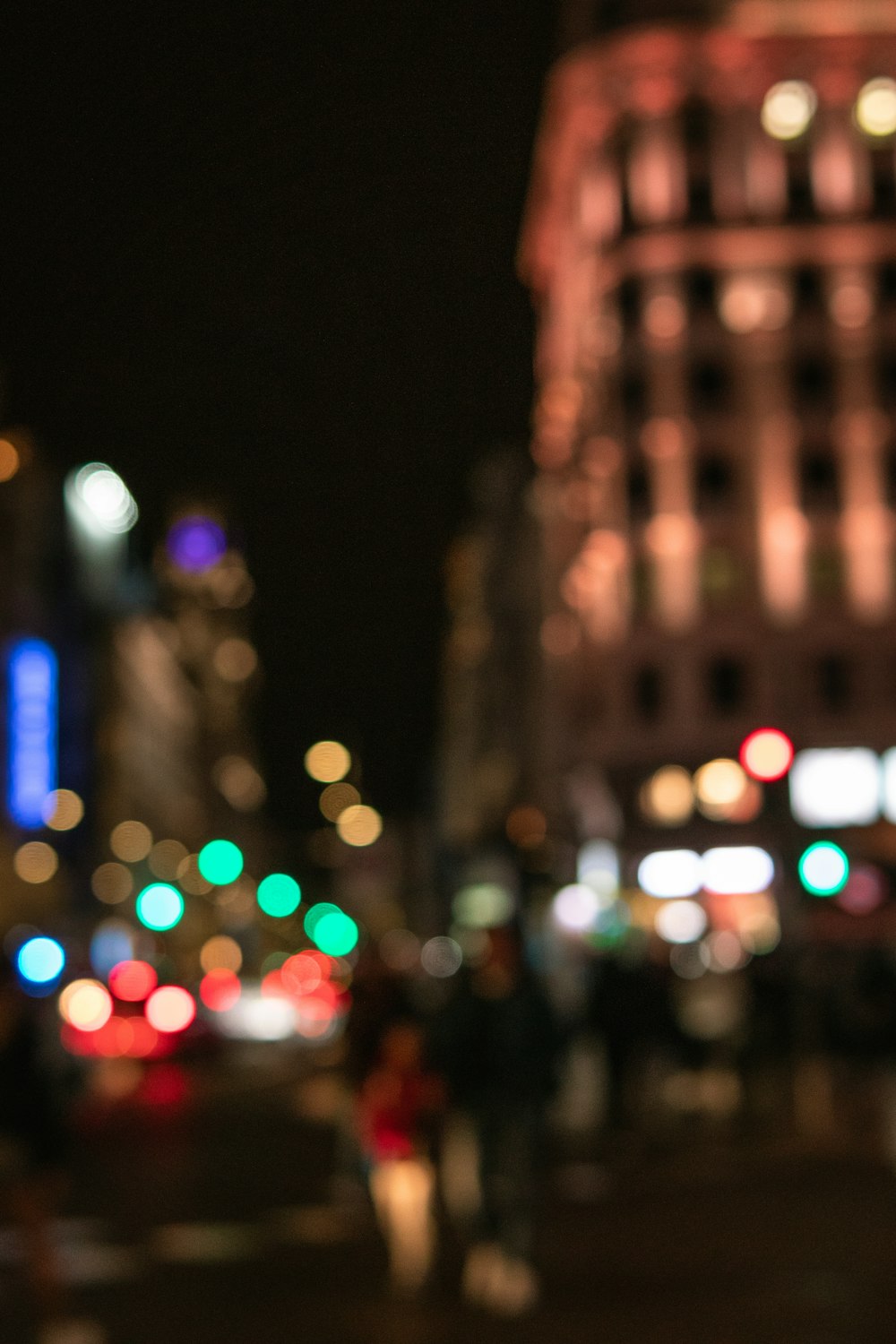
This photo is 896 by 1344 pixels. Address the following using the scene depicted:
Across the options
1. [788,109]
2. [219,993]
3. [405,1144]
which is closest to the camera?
[405,1144]

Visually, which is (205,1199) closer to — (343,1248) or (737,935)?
(343,1248)

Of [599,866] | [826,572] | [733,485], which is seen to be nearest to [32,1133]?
[599,866]

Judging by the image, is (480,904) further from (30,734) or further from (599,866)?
(30,734)

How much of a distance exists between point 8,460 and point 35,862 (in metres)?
15.0

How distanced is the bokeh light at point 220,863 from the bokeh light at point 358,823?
3617 inches

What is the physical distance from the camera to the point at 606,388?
2692 inches

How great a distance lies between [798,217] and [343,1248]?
59876 millimetres

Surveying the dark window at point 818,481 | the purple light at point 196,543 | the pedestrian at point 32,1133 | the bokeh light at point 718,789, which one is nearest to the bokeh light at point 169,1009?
the pedestrian at point 32,1133

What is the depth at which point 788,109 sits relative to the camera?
69.9 m

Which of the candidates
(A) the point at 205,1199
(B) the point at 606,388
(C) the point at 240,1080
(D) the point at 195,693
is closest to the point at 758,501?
(B) the point at 606,388

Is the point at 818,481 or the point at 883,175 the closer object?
the point at 818,481

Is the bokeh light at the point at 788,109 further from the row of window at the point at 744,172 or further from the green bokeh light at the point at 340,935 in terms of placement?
the green bokeh light at the point at 340,935

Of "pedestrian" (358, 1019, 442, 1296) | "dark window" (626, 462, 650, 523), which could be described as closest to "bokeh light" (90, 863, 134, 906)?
"dark window" (626, 462, 650, 523)

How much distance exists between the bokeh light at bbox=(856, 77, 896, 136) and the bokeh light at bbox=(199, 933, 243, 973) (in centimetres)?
5561
